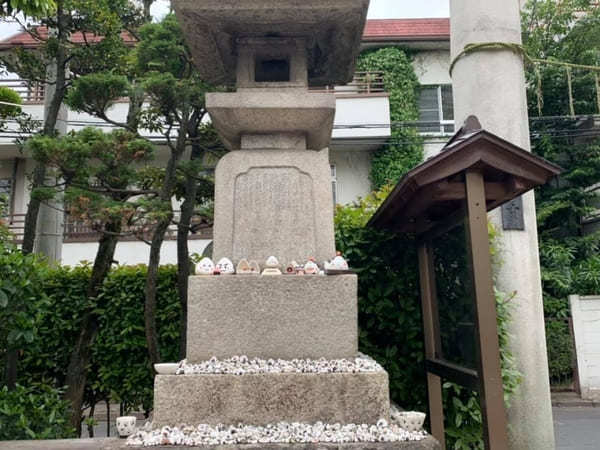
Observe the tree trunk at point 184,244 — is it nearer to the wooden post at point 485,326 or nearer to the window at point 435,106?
the wooden post at point 485,326

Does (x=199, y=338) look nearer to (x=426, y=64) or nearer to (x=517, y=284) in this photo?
(x=517, y=284)

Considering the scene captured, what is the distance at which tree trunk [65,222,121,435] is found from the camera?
18.7ft

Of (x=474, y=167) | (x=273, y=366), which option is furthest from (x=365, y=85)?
(x=273, y=366)

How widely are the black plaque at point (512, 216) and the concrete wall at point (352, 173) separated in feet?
28.2

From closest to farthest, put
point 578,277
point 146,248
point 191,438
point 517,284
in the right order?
point 191,438 < point 517,284 < point 578,277 < point 146,248

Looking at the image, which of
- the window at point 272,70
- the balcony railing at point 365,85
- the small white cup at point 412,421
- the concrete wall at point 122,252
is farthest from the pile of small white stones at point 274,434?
the balcony railing at point 365,85

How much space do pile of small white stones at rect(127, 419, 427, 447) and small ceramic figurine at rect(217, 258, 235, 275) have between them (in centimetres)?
97

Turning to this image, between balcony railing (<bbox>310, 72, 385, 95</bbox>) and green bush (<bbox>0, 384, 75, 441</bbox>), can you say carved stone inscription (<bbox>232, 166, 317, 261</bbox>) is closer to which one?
green bush (<bbox>0, 384, 75, 441</bbox>)

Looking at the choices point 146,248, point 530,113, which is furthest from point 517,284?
point 530,113

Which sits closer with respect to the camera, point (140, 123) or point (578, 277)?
point (140, 123)

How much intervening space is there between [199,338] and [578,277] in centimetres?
983

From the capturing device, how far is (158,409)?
284cm

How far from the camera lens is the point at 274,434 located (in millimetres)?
2732

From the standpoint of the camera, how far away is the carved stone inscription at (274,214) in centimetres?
357
